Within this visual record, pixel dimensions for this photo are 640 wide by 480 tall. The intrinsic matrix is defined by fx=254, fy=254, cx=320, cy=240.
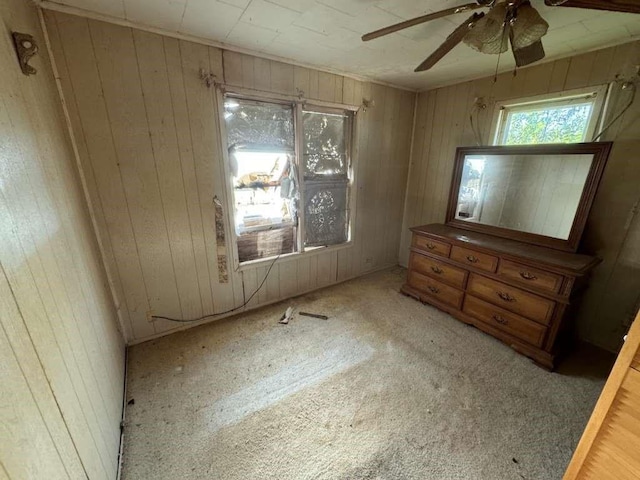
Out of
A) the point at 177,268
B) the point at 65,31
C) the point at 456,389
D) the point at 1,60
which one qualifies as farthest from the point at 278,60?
the point at 456,389

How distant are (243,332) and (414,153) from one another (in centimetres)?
291

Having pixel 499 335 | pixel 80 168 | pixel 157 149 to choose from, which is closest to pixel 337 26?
pixel 157 149

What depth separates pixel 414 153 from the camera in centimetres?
329

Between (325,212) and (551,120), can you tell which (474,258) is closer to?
(551,120)

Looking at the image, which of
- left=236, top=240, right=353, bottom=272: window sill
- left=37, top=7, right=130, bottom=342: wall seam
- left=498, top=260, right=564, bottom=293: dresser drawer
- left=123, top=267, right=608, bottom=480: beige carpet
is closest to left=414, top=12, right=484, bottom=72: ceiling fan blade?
left=498, top=260, right=564, bottom=293: dresser drawer

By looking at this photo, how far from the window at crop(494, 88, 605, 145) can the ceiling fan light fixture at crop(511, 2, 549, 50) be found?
1.27 metres

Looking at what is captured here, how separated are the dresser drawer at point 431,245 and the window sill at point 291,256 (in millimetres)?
781

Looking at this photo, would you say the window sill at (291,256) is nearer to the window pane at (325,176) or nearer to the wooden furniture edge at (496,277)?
the window pane at (325,176)

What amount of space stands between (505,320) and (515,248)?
601 millimetres

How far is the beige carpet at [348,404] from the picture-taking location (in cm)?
128

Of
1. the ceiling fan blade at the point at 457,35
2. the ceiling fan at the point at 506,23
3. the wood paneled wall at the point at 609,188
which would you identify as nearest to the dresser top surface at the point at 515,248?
the wood paneled wall at the point at 609,188

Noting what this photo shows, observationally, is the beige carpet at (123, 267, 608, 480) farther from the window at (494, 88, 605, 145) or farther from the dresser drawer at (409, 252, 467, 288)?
the window at (494, 88, 605, 145)

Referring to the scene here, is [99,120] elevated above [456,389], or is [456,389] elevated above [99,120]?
[99,120]

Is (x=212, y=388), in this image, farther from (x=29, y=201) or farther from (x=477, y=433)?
(x=477, y=433)
